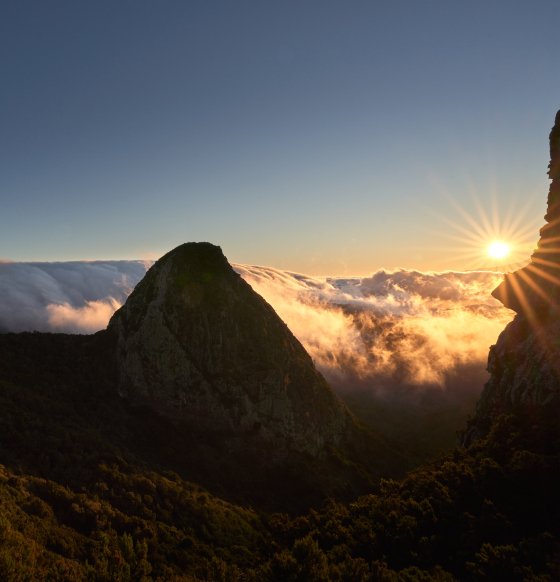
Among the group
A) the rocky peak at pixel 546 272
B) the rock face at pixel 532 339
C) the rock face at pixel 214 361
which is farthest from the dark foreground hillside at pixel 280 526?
the rocky peak at pixel 546 272

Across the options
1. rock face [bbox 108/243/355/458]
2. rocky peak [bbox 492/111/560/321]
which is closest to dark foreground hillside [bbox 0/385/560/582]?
rock face [bbox 108/243/355/458]

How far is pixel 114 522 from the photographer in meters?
37.8

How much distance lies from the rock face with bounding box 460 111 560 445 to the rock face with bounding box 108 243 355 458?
41147mm

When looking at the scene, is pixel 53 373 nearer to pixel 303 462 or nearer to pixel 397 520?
pixel 303 462

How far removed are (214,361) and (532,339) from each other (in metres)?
68.0

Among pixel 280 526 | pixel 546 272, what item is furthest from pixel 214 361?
pixel 546 272

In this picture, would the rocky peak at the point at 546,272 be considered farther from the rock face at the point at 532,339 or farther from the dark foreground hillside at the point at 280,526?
the dark foreground hillside at the point at 280,526

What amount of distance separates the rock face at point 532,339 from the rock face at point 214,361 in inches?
1620

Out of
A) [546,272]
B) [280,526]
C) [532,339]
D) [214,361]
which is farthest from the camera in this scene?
[214,361]

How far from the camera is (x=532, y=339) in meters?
57.8

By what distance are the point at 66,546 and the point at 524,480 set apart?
1995 inches

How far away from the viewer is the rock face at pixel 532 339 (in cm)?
5025

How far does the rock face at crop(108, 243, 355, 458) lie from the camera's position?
2889 inches

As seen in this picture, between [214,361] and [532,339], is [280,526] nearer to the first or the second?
[214,361]
